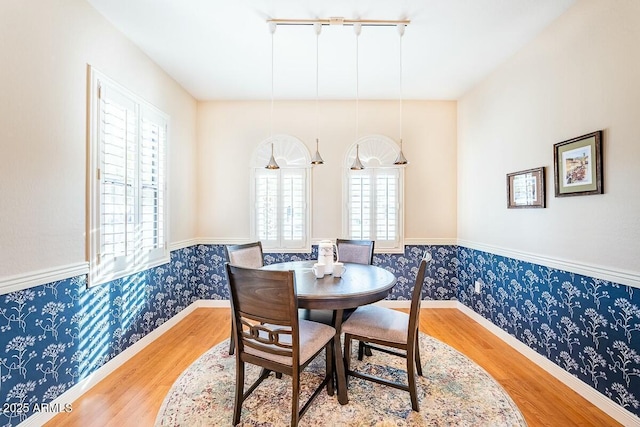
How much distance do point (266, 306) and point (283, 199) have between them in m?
2.43

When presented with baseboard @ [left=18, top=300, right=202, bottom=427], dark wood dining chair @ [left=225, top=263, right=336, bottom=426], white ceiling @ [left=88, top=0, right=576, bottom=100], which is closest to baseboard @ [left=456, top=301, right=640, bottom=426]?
dark wood dining chair @ [left=225, top=263, right=336, bottom=426]

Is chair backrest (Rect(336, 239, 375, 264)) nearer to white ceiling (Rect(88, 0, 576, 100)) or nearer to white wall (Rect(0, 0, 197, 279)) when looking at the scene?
white ceiling (Rect(88, 0, 576, 100))

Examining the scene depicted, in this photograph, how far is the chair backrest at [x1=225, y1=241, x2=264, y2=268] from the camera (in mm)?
2725

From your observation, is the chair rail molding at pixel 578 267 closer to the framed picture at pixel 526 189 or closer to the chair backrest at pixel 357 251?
the framed picture at pixel 526 189

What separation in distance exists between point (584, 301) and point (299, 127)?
344cm

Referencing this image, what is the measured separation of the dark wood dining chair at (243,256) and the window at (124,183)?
861mm

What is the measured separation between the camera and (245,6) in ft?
7.24

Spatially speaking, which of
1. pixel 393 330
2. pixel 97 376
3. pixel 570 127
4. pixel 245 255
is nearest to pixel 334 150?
pixel 245 255

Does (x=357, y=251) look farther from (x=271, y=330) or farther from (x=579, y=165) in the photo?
(x=579, y=165)

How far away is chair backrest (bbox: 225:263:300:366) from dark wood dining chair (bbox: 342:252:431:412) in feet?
1.83

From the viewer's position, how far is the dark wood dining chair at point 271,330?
157cm

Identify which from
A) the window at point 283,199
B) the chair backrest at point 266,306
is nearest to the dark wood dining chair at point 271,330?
the chair backrest at point 266,306

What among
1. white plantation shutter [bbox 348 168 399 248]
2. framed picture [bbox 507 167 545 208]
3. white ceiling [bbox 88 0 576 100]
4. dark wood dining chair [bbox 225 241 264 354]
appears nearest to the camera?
white ceiling [bbox 88 0 576 100]

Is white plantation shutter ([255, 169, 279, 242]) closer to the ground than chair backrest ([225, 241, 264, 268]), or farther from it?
farther from it
